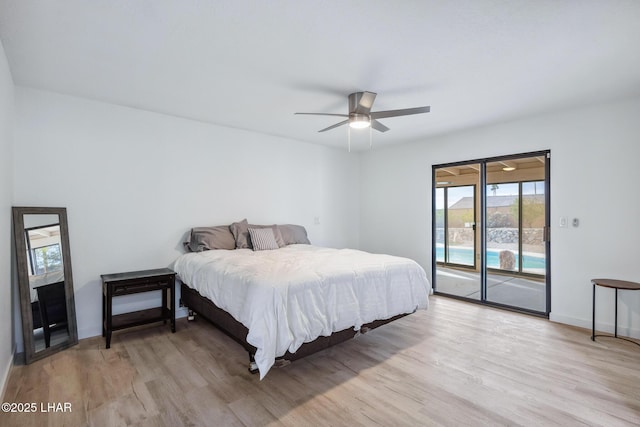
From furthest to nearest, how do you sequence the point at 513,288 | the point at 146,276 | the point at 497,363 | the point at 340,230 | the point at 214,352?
the point at 340,230 < the point at 513,288 < the point at 146,276 < the point at 214,352 < the point at 497,363

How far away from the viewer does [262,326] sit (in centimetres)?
212

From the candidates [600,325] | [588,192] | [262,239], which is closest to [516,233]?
[588,192]

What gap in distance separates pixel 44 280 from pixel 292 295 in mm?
2476

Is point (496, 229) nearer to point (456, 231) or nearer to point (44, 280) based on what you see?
point (456, 231)

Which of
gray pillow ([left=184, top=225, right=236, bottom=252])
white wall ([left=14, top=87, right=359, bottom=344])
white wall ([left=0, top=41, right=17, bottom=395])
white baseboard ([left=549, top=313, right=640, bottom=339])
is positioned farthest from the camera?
gray pillow ([left=184, top=225, right=236, bottom=252])

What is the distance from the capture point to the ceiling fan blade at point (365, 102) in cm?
296

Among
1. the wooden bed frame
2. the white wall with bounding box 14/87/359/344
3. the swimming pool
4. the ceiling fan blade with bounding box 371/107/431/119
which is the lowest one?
the wooden bed frame

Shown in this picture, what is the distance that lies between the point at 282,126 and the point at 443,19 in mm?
2730

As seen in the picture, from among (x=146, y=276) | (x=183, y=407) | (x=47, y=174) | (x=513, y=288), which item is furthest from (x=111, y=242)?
(x=513, y=288)

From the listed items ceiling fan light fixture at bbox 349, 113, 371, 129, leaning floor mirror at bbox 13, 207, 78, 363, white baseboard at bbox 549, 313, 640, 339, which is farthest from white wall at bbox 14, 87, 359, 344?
white baseboard at bbox 549, 313, 640, 339

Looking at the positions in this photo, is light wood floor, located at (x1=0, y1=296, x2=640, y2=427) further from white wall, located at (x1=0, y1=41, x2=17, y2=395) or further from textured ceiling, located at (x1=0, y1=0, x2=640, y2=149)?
textured ceiling, located at (x1=0, y1=0, x2=640, y2=149)

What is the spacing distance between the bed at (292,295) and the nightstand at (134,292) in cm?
23

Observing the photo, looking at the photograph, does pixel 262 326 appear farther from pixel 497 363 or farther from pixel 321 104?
pixel 321 104

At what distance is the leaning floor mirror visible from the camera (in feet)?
9.00
